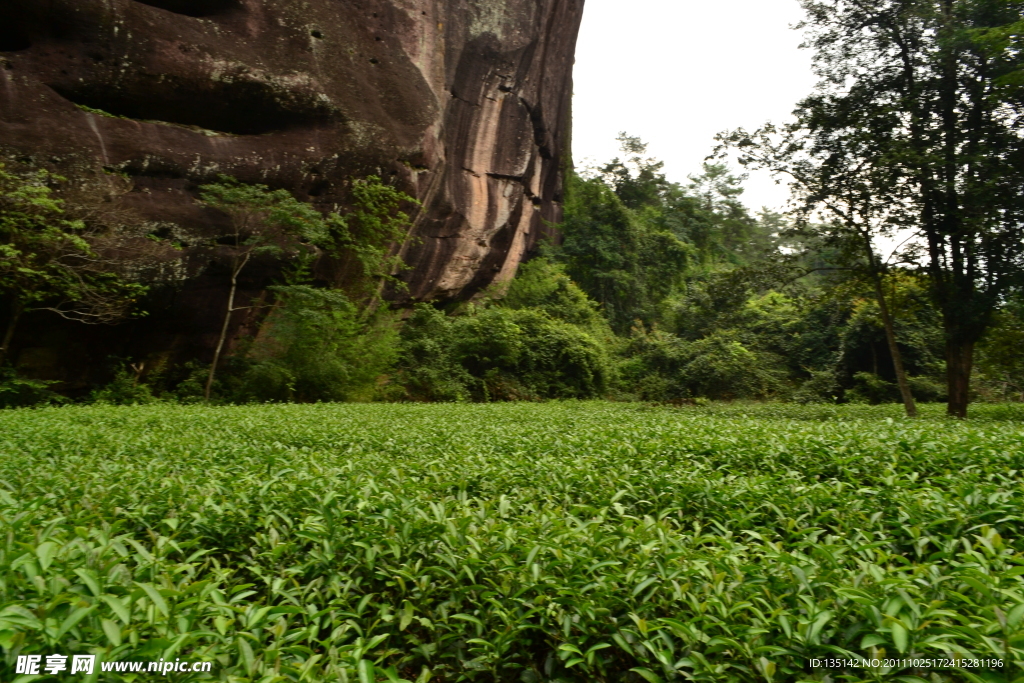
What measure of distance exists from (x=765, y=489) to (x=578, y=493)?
106 cm

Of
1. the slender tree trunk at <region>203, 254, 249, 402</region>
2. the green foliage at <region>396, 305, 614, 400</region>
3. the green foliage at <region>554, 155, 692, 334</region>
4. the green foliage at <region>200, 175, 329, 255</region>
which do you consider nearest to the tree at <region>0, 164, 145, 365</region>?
the slender tree trunk at <region>203, 254, 249, 402</region>

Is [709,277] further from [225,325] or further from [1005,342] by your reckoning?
[225,325]

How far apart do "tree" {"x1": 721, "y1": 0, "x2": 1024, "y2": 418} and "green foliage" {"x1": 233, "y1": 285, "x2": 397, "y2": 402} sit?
977cm

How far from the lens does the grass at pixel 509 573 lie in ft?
5.48

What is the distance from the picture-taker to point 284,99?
13.9m

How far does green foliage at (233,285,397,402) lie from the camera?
558 inches

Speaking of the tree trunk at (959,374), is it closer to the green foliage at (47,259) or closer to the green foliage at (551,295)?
the green foliage at (551,295)

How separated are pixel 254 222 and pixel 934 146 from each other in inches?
543

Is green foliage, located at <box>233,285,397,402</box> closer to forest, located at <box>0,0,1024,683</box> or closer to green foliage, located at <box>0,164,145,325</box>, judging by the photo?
forest, located at <box>0,0,1024,683</box>

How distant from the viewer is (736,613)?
6.27 feet

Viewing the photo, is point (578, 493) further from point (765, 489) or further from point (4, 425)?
point (4, 425)

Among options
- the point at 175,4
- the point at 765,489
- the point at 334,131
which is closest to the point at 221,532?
the point at 765,489

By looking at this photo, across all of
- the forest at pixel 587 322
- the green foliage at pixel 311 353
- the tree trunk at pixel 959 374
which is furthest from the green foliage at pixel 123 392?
the tree trunk at pixel 959 374

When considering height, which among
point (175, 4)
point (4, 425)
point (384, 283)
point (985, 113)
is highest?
point (175, 4)
